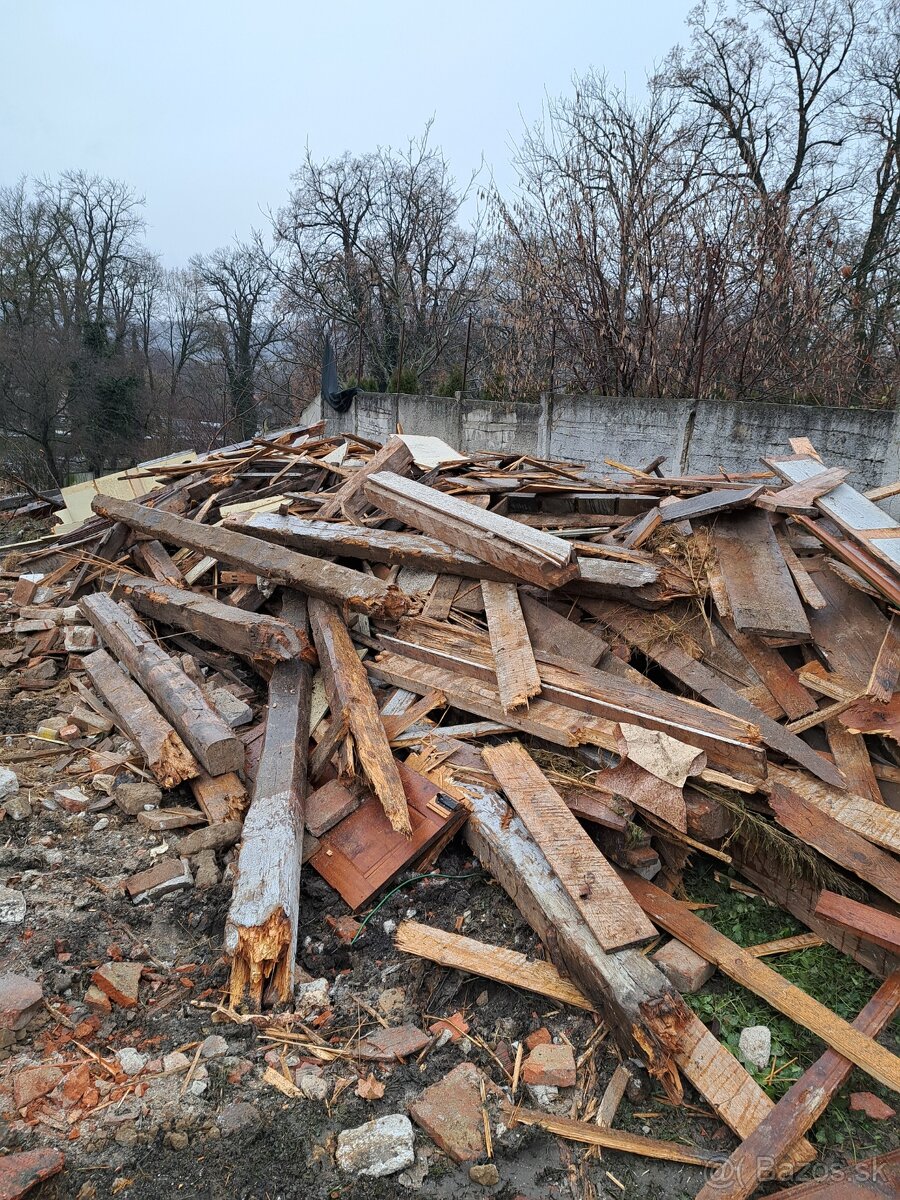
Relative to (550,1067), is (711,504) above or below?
above

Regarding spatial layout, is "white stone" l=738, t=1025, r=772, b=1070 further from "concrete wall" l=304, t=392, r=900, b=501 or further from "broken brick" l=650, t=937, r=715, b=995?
"concrete wall" l=304, t=392, r=900, b=501

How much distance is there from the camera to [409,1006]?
2842mm

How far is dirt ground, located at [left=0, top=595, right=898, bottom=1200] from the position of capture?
219 centimetres

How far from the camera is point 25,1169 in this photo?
80.1 inches

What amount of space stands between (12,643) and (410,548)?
4.01 meters

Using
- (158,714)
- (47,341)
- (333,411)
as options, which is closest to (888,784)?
(158,714)

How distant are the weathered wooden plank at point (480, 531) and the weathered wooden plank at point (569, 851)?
1135 millimetres

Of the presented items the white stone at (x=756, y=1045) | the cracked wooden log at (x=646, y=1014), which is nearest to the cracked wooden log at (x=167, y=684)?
the cracked wooden log at (x=646, y=1014)

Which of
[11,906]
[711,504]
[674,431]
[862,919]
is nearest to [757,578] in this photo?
[711,504]

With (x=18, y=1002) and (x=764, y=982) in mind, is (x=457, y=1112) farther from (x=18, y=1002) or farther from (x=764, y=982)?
(x=18, y=1002)

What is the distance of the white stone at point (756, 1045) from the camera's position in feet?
8.54

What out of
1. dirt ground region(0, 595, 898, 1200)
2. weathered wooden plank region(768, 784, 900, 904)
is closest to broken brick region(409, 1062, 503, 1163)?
dirt ground region(0, 595, 898, 1200)

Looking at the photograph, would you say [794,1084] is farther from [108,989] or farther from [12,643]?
[12,643]

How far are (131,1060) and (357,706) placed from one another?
6.23 ft
